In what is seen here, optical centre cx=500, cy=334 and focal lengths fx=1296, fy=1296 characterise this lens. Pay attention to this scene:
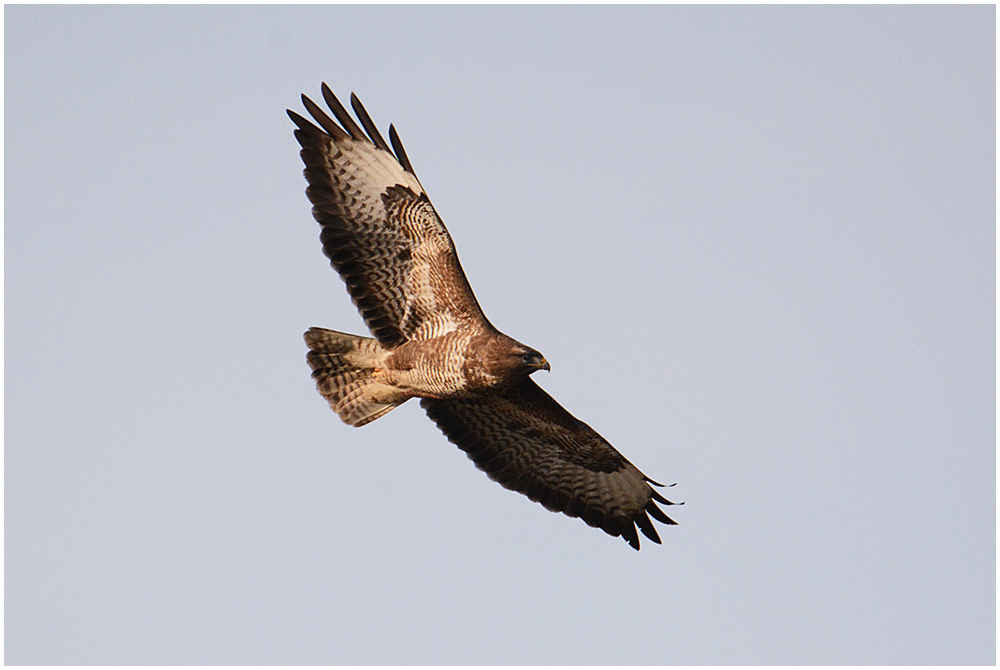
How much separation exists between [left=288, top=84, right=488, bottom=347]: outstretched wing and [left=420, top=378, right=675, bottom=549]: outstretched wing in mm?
1255

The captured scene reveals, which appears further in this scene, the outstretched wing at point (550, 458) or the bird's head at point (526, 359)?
the outstretched wing at point (550, 458)

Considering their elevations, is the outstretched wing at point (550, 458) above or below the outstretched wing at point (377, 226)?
below

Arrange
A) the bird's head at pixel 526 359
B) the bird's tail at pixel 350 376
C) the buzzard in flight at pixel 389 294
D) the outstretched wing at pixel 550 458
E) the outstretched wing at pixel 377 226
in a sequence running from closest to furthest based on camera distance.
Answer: the bird's head at pixel 526 359 → the buzzard in flight at pixel 389 294 → the outstretched wing at pixel 377 226 → the bird's tail at pixel 350 376 → the outstretched wing at pixel 550 458

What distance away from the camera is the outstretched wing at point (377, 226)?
1076 centimetres

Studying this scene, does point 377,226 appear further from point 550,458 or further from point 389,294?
point 550,458

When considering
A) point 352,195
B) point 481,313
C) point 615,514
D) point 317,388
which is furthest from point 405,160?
point 615,514

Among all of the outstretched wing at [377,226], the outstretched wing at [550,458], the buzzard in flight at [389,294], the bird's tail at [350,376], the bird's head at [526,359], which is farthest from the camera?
the outstretched wing at [550,458]

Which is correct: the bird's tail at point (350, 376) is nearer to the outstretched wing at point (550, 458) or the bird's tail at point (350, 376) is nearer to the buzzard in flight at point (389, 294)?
the buzzard in flight at point (389, 294)

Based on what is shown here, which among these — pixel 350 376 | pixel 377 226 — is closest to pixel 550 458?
pixel 350 376

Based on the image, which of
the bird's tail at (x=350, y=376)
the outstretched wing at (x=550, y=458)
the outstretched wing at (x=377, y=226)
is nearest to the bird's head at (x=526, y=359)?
the outstretched wing at (x=377, y=226)

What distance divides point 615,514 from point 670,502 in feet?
1.76

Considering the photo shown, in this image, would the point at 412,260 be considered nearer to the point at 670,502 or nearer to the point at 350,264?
the point at 350,264

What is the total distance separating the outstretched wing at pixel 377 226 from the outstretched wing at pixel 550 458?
49.4 inches

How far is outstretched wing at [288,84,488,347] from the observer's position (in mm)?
10758
